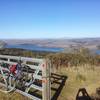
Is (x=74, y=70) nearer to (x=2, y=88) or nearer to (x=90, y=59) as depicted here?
(x=90, y=59)

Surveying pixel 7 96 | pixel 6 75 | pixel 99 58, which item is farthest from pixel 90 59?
pixel 7 96

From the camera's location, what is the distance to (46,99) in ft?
22.3

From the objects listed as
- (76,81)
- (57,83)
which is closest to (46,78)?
(57,83)

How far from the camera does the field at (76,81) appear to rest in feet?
27.1

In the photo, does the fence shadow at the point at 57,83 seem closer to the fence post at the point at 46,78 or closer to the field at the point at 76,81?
the field at the point at 76,81

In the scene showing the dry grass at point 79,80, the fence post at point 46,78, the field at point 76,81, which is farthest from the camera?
the dry grass at point 79,80

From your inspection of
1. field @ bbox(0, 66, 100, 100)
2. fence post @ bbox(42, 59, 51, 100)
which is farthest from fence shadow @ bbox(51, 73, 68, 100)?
fence post @ bbox(42, 59, 51, 100)

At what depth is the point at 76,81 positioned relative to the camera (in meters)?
10.6

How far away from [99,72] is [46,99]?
20.1ft

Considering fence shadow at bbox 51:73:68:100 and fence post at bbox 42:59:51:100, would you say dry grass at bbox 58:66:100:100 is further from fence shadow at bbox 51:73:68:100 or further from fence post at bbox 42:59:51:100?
fence post at bbox 42:59:51:100

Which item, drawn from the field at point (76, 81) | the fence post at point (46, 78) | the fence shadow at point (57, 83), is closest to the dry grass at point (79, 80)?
the field at point (76, 81)

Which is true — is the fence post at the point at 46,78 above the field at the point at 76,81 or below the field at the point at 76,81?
above

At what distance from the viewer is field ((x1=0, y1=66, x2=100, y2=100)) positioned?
826 centimetres

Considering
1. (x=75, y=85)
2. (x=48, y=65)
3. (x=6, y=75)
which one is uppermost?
(x=48, y=65)
